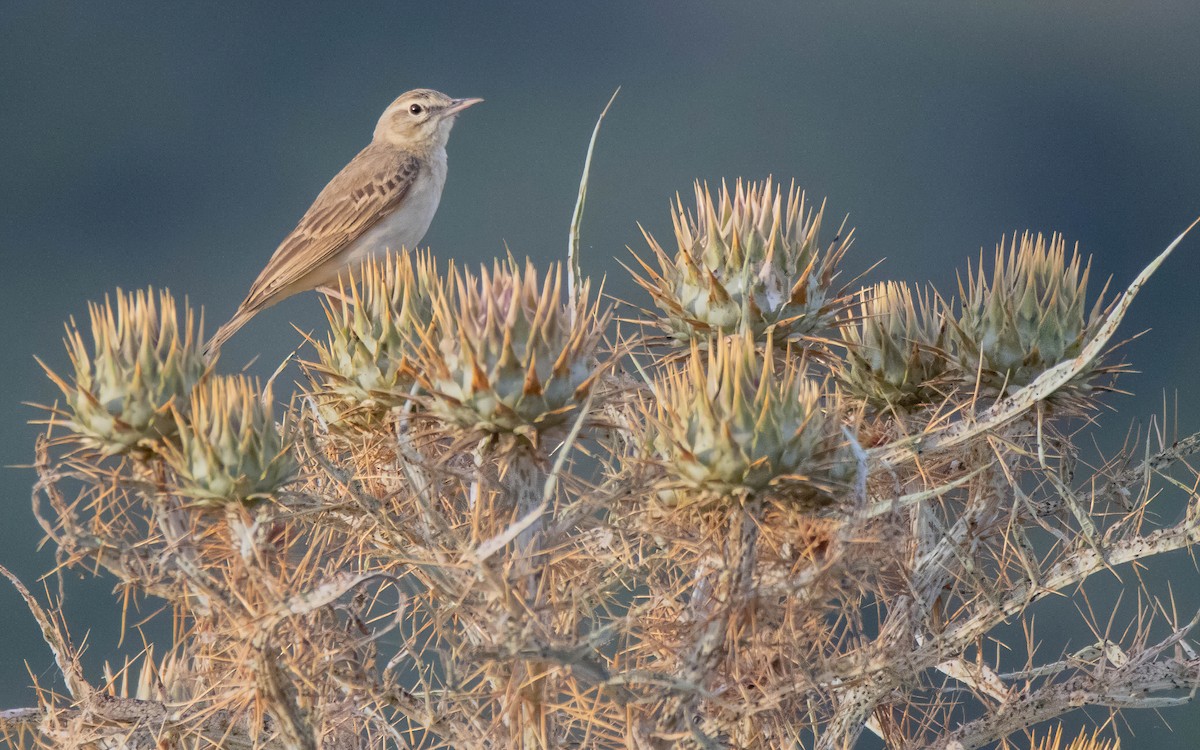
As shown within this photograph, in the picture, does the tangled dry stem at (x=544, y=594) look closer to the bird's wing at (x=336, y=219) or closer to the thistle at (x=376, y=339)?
the thistle at (x=376, y=339)

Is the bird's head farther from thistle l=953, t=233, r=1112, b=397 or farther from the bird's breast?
thistle l=953, t=233, r=1112, b=397

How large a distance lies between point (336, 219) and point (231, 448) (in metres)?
4.70

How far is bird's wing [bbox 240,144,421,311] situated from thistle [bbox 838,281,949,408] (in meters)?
4.06

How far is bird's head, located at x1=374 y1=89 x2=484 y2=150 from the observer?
7.80 metres

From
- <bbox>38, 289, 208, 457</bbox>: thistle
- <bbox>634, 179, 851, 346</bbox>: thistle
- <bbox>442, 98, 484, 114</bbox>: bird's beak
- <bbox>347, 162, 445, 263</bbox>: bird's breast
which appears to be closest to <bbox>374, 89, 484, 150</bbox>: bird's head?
<bbox>442, 98, 484, 114</bbox>: bird's beak

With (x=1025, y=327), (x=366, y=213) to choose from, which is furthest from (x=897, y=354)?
(x=366, y=213)

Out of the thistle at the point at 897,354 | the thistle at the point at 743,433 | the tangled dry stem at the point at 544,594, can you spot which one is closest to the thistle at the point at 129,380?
the tangled dry stem at the point at 544,594

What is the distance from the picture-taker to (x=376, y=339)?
2717 millimetres

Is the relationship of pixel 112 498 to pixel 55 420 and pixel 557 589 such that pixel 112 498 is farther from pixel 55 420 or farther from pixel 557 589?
pixel 557 589

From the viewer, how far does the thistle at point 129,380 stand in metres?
2.45

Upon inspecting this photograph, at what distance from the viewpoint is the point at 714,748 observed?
220 cm

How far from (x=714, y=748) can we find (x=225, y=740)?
3.56 feet

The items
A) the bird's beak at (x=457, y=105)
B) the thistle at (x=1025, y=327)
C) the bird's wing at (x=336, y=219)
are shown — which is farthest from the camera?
the bird's beak at (x=457, y=105)

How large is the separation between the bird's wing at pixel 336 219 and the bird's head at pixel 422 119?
0.39 m
